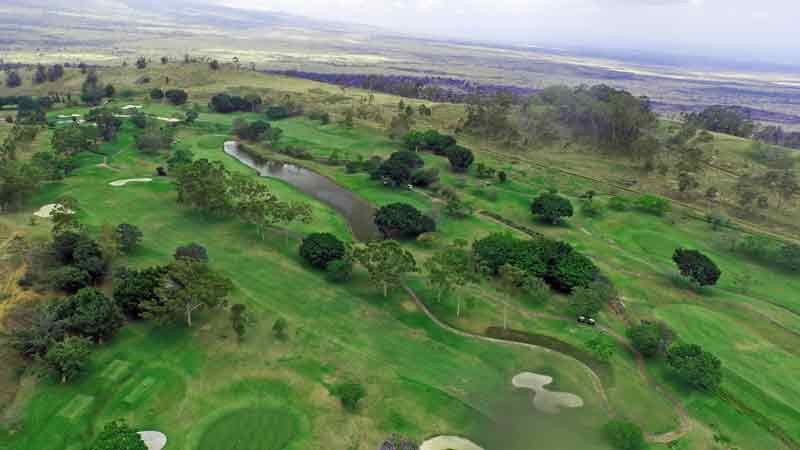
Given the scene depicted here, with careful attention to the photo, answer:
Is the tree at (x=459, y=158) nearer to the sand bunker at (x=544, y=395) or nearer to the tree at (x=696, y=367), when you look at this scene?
the sand bunker at (x=544, y=395)

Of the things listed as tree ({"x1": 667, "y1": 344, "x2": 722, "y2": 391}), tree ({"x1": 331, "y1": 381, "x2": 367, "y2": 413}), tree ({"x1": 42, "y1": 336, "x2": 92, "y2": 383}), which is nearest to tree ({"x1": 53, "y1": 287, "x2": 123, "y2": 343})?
tree ({"x1": 42, "y1": 336, "x2": 92, "y2": 383})

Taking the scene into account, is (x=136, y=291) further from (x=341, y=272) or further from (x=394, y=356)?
(x=394, y=356)

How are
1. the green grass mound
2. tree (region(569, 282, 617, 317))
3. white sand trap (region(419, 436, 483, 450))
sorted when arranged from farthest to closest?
1. tree (region(569, 282, 617, 317))
2. white sand trap (region(419, 436, 483, 450))
3. the green grass mound

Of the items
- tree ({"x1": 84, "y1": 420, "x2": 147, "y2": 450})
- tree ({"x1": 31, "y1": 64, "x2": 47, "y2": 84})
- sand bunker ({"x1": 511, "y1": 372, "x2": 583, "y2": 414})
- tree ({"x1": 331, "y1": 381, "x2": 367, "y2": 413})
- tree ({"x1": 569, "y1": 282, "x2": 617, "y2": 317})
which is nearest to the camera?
tree ({"x1": 84, "y1": 420, "x2": 147, "y2": 450})

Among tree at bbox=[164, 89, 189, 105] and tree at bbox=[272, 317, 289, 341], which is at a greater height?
tree at bbox=[164, 89, 189, 105]

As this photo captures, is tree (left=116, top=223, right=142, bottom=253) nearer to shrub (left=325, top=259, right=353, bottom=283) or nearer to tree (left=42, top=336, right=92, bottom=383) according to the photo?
tree (left=42, top=336, right=92, bottom=383)

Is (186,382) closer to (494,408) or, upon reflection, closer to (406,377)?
(406,377)

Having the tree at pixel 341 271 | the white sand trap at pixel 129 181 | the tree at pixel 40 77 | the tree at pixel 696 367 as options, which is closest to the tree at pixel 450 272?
the tree at pixel 341 271

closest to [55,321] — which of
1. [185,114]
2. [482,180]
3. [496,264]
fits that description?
[496,264]
